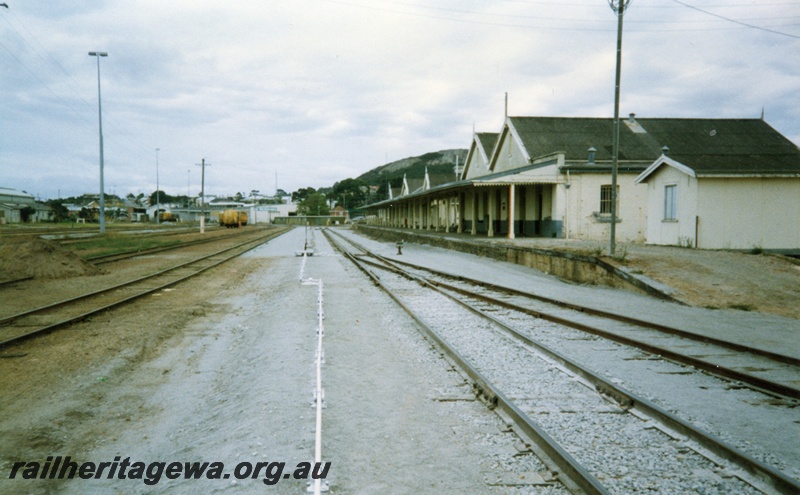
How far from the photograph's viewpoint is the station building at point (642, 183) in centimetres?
1880

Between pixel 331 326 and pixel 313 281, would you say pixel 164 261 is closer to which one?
pixel 313 281

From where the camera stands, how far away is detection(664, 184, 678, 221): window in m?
20.1

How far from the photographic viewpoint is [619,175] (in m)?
28.7

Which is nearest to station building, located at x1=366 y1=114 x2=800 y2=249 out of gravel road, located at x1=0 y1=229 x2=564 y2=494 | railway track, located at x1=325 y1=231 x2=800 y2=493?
gravel road, located at x1=0 y1=229 x2=564 y2=494

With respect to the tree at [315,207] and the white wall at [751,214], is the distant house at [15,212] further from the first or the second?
the white wall at [751,214]

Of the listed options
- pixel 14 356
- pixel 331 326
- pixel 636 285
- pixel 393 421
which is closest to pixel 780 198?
pixel 636 285

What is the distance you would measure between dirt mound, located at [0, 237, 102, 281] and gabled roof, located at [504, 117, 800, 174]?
24.7m

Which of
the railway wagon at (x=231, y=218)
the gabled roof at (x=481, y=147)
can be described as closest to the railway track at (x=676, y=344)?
the gabled roof at (x=481, y=147)

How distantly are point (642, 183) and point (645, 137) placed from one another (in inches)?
462

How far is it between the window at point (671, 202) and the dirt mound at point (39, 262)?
787 inches

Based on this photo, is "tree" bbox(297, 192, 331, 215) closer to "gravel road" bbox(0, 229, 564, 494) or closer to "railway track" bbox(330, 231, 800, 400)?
"railway track" bbox(330, 231, 800, 400)

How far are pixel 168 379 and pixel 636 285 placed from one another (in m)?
11.0

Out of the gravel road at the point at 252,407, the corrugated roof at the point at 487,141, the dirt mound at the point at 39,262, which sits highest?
the corrugated roof at the point at 487,141

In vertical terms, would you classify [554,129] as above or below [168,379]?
above
